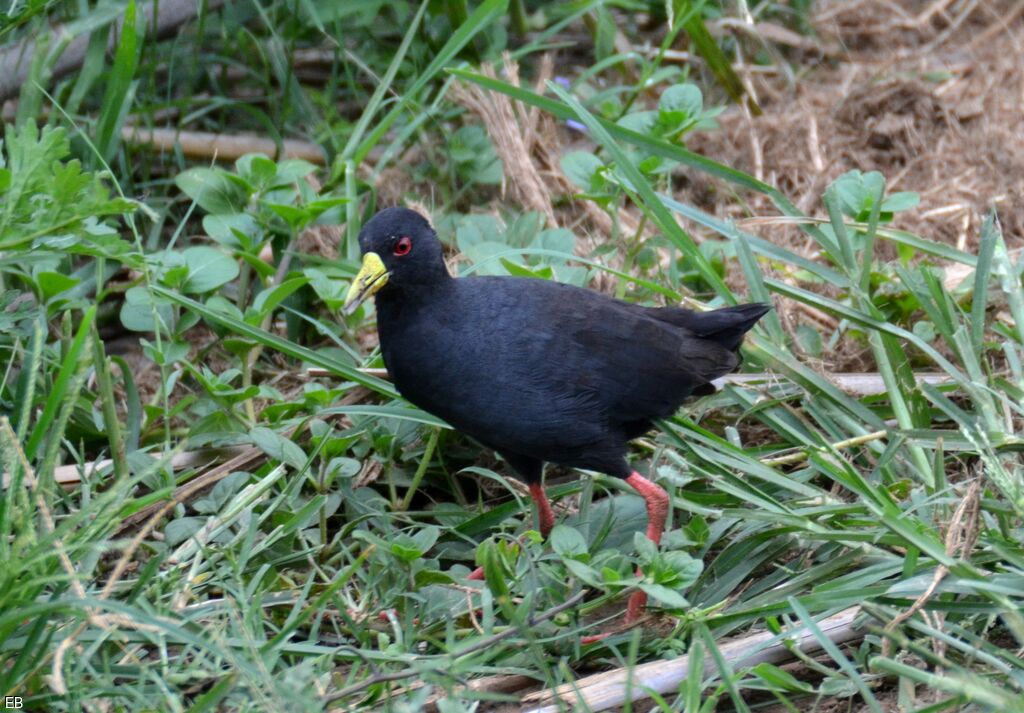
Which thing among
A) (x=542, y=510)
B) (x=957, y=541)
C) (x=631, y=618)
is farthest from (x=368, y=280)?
(x=957, y=541)

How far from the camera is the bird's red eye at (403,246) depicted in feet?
11.7

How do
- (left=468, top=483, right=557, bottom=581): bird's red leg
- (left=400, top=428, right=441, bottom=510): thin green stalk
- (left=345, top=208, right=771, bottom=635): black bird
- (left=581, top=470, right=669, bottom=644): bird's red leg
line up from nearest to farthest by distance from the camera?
1. (left=345, top=208, right=771, bottom=635): black bird
2. (left=581, top=470, right=669, bottom=644): bird's red leg
3. (left=468, top=483, right=557, bottom=581): bird's red leg
4. (left=400, top=428, right=441, bottom=510): thin green stalk

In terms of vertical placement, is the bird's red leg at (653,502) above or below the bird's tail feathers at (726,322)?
below

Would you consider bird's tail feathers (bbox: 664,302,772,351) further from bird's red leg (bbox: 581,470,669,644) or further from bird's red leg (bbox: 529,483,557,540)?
bird's red leg (bbox: 529,483,557,540)

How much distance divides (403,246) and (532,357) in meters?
0.50

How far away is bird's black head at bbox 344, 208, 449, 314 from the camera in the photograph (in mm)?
3535

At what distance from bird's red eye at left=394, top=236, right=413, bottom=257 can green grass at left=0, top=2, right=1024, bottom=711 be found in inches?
19.3

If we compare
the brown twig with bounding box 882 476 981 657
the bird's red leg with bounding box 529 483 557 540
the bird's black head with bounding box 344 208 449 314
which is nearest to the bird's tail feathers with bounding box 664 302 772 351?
the bird's red leg with bounding box 529 483 557 540

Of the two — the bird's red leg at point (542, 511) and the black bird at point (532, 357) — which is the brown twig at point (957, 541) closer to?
the black bird at point (532, 357)

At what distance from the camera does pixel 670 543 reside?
11.2 ft

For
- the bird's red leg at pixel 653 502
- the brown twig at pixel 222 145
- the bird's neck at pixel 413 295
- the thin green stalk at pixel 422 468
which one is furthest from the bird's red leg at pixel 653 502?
the brown twig at pixel 222 145

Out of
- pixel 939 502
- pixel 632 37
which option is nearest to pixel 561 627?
pixel 939 502

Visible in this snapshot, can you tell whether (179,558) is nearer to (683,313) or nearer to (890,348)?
(683,313)

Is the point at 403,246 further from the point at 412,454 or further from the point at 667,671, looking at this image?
the point at 667,671
